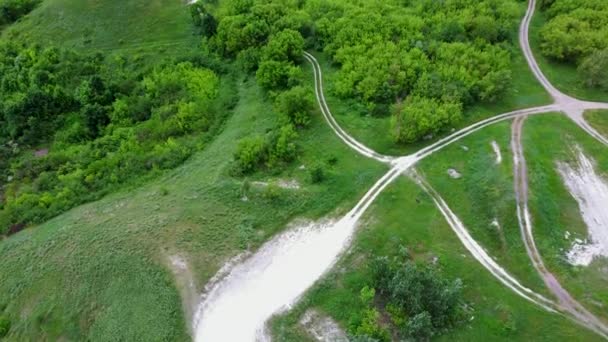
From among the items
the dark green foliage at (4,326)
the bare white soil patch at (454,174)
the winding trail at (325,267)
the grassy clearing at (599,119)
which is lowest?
the dark green foliage at (4,326)

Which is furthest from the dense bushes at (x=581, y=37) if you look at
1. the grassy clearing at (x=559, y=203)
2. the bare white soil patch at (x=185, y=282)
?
the bare white soil patch at (x=185, y=282)

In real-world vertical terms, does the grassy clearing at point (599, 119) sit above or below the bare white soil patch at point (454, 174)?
above

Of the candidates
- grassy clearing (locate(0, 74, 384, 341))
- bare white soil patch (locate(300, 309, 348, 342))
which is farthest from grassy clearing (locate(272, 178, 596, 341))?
grassy clearing (locate(0, 74, 384, 341))

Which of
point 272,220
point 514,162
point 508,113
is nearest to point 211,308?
point 272,220

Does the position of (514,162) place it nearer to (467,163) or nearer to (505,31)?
(467,163)

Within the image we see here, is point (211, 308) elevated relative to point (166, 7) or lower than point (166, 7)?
lower

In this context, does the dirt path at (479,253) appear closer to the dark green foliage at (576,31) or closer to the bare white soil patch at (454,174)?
the bare white soil patch at (454,174)
